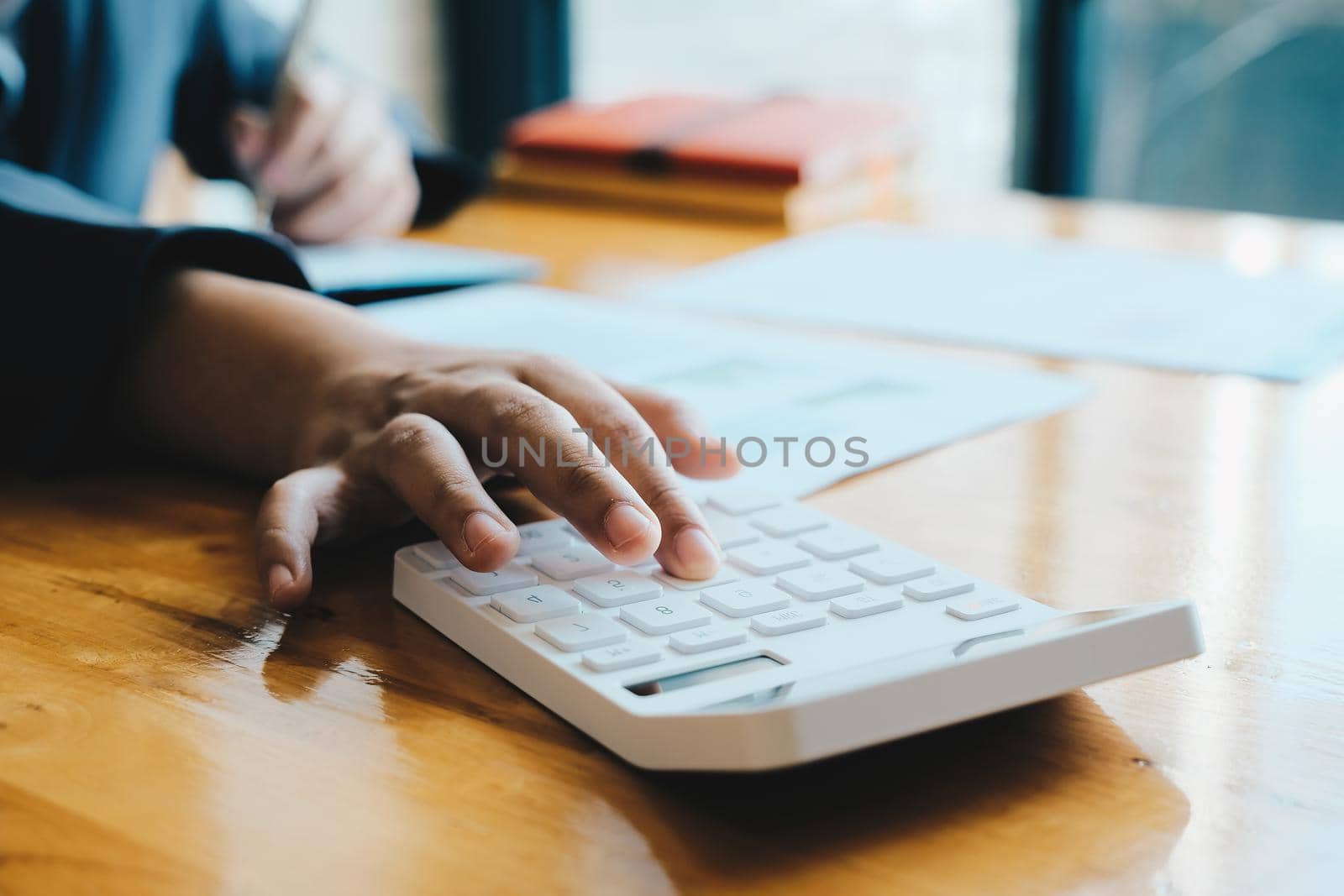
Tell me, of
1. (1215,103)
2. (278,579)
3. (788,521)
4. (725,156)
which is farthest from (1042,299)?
(1215,103)

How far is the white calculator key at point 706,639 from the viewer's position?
0.33 m

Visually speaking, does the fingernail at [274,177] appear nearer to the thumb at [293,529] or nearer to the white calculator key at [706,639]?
the thumb at [293,529]

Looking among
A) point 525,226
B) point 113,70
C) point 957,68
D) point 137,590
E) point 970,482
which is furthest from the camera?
point 957,68

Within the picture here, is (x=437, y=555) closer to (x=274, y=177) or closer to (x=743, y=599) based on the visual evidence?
(x=743, y=599)

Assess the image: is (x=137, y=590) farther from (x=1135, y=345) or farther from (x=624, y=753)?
(x=1135, y=345)

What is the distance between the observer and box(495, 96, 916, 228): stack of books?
1.12 meters

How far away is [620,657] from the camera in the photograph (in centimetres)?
33

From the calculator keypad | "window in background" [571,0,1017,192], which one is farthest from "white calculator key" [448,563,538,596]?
"window in background" [571,0,1017,192]

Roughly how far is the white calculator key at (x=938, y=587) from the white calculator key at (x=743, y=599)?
0.04m

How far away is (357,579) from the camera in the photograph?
432mm

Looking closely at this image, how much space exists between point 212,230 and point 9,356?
Answer: 0.33 feet

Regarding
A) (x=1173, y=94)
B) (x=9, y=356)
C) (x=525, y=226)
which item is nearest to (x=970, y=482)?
(x=9, y=356)

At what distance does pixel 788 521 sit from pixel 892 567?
0.05 m

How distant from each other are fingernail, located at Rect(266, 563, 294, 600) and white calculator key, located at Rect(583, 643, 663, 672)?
0.38ft
